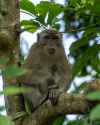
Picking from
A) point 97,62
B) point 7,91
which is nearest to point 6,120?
point 7,91

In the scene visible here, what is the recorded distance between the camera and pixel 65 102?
227 centimetres

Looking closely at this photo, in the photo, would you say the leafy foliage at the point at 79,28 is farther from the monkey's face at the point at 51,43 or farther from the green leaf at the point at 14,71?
the monkey's face at the point at 51,43

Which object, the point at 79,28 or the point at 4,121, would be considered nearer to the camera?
the point at 4,121

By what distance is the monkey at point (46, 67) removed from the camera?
165 inches

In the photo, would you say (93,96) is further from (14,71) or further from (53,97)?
(53,97)

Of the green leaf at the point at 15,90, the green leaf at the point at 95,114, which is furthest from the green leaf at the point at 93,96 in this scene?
the green leaf at the point at 15,90

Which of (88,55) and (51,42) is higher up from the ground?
(88,55)

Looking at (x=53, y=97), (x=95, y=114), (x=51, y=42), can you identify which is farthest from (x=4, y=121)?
(x=51, y=42)

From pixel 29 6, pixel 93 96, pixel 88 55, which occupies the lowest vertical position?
pixel 88 55

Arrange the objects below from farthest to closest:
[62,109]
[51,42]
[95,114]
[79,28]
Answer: [51,42] < [79,28] < [62,109] < [95,114]

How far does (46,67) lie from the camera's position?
4520 millimetres

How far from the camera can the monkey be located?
419 cm

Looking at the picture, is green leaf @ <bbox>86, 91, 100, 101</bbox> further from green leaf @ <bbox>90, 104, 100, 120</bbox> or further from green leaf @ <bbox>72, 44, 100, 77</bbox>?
green leaf @ <bbox>72, 44, 100, 77</bbox>

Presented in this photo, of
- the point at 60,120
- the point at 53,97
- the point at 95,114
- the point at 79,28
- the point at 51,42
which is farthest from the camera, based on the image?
the point at 51,42
